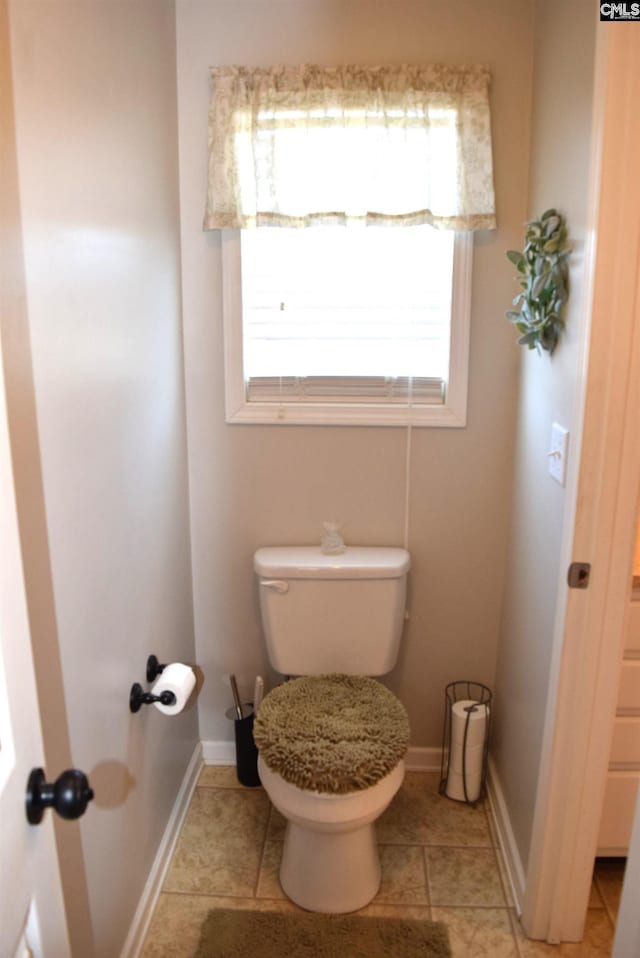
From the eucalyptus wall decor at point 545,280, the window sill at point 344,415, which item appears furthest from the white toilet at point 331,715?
the eucalyptus wall decor at point 545,280

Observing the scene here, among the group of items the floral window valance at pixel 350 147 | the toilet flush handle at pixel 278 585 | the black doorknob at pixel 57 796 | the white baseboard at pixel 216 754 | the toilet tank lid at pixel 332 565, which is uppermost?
the floral window valance at pixel 350 147

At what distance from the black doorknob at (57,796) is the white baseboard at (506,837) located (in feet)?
4.57

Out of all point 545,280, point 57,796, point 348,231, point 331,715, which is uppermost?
point 348,231

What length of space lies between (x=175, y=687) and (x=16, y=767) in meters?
0.88

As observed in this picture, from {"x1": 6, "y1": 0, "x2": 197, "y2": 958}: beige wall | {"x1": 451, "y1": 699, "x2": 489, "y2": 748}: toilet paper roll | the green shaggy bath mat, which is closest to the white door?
{"x1": 6, "y1": 0, "x2": 197, "y2": 958}: beige wall

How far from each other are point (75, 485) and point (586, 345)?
39.4 inches

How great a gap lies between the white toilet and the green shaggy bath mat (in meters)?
0.06

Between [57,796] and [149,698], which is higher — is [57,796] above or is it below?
above

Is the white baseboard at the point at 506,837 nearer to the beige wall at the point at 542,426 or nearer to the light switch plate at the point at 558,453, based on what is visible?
the beige wall at the point at 542,426

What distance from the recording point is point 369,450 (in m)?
2.21

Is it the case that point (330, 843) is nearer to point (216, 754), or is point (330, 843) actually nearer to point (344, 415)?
point (216, 754)

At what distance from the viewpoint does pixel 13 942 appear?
2.61ft

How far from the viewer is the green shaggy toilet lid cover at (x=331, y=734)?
5.60ft

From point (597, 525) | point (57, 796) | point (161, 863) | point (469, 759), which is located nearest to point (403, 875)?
point (469, 759)
